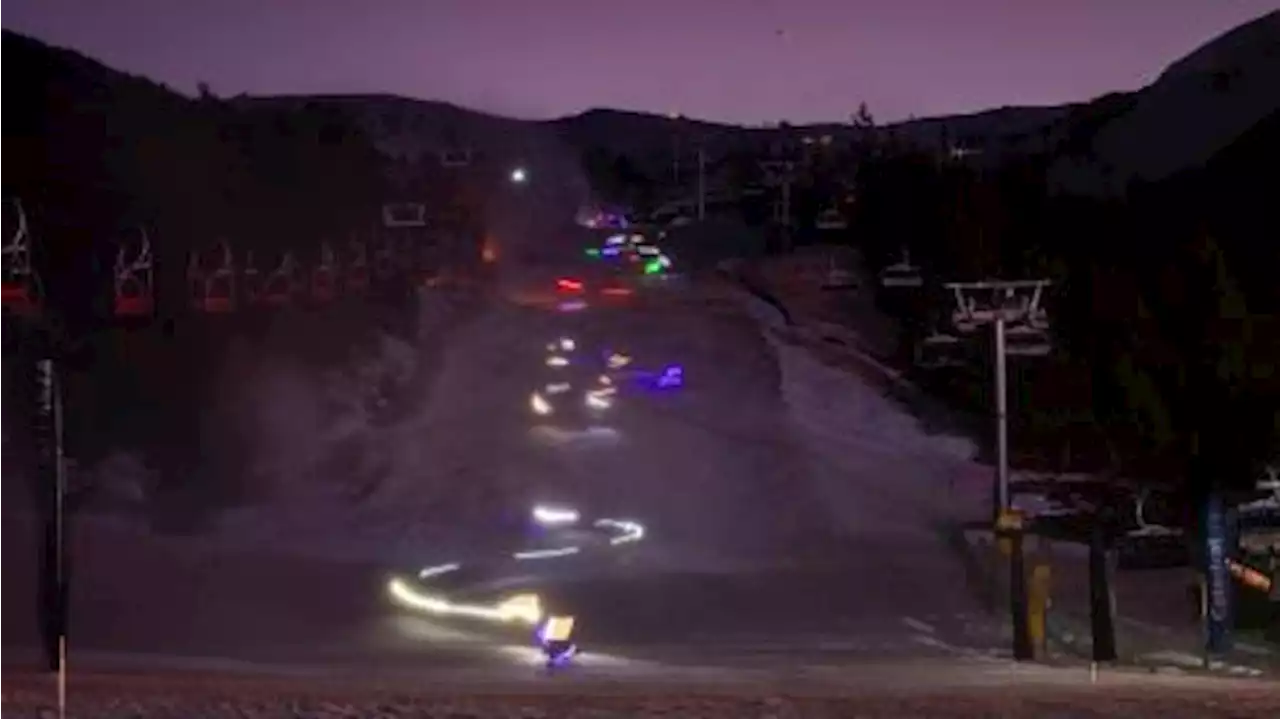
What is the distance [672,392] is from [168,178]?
16.2 m

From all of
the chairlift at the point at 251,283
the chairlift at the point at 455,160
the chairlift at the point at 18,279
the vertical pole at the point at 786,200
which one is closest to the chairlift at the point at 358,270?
the chairlift at the point at 251,283

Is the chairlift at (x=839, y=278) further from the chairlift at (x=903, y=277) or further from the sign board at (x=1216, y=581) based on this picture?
the sign board at (x=1216, y=581)

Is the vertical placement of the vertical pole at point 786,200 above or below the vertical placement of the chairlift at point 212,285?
above

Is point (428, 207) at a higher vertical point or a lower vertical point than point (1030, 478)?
higher

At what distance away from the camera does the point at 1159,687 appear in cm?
2252

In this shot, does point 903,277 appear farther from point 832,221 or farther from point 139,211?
point 832,221

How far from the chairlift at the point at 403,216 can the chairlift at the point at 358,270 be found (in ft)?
11.1

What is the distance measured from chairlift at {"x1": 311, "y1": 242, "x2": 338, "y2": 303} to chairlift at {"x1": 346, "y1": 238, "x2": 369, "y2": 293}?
2411 millimetres

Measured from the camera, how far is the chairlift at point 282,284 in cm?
4706

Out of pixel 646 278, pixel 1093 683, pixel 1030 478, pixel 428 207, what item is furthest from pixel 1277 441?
pixel 646 278

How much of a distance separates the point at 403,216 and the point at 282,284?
17394mm

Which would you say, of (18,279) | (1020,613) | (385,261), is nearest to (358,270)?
(385,261)

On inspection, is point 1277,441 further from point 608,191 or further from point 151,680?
point 608,191

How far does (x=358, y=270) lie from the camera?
2295 inches
